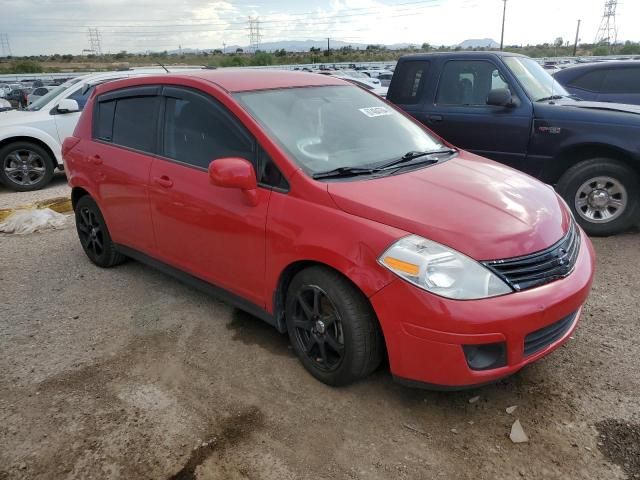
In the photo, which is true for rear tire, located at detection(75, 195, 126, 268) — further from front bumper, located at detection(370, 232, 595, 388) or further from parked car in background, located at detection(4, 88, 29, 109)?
parked car in background, located at detection(4, 88, 29, 109)

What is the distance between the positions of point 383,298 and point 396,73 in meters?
4.75

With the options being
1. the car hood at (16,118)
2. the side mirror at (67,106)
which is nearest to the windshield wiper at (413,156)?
the side mirror at (67,106)

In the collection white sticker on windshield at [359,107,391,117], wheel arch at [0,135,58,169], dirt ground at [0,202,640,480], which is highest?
white sticker on windshield at [359,107,391,117]

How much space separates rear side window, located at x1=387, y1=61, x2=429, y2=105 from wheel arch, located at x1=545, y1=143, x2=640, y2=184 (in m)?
1.78

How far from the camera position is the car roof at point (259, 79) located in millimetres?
3539

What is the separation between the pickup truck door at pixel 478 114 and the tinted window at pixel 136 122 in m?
3.40

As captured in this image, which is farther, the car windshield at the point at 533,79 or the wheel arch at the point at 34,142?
A: the wheel arch at the point at 34,142

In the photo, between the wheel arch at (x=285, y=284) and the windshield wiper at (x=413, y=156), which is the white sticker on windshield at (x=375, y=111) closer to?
the windshield wiper at (x=413, y=156)

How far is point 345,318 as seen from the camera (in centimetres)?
271

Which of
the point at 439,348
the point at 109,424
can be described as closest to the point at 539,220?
the point at 439,348

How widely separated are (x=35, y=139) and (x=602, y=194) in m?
8.03

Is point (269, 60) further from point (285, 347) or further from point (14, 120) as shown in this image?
point (285, 347)

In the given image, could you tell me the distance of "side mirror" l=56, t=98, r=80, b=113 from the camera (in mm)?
8500

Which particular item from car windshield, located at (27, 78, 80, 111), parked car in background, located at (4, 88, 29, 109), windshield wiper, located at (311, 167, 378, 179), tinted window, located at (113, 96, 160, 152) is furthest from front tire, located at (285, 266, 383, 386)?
parked car in background, located at (4, 88, 29, 109)
